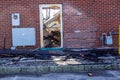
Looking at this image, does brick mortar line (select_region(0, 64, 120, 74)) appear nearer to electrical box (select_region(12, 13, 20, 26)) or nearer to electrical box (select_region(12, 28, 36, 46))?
electrical box (select_region(12, 28, 36, 46))

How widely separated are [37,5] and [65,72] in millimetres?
3836

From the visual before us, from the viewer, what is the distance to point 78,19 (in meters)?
13.1

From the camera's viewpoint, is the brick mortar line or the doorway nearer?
the brick mortar line

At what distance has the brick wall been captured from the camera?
507 inches

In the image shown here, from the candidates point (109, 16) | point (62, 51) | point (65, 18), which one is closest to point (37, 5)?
point (65, 18)

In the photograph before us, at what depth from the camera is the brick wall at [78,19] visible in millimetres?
12883

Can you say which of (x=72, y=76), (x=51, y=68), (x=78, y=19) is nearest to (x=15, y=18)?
(x=78, y=19)

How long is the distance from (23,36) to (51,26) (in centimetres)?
132

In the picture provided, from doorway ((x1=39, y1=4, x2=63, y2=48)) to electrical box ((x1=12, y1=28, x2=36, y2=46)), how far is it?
425 mm

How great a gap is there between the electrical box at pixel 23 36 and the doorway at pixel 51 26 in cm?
43

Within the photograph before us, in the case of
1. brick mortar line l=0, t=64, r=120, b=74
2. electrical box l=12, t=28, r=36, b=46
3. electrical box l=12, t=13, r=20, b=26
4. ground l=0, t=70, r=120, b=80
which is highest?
electrical box l=12, t=13, r=20, b=26

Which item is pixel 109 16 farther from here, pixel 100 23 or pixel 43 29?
pixel 43 29

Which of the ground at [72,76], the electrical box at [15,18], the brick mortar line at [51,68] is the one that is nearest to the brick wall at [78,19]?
the electrical box at [15,18]

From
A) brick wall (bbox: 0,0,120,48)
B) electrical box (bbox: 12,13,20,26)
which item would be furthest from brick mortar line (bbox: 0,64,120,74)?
electrical box (bbox: 12,13,20,26)
